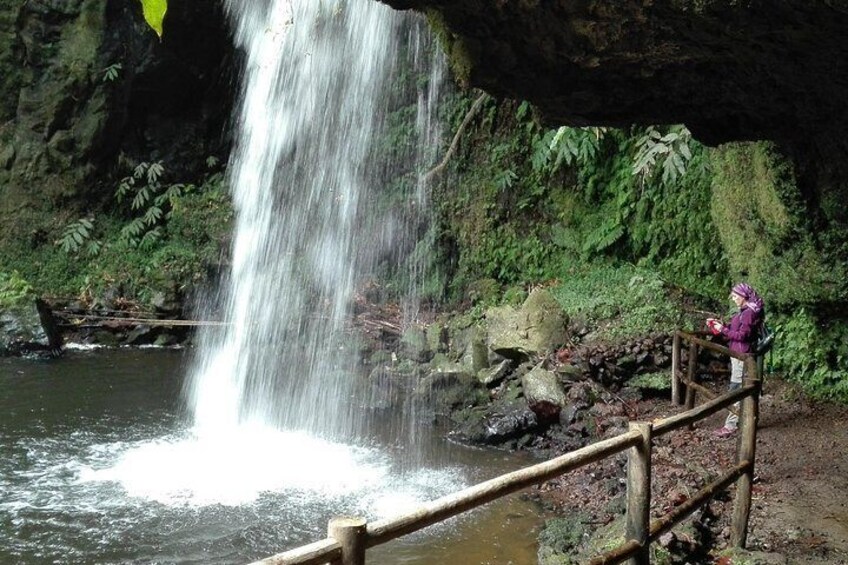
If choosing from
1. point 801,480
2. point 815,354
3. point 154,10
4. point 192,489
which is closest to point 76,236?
point 192,489

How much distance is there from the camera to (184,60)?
56.3 ft

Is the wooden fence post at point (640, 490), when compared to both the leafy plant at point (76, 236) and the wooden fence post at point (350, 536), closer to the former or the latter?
the wooden fence post at point (350, 536)

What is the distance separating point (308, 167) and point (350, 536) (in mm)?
13929

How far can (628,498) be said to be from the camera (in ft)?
13.0

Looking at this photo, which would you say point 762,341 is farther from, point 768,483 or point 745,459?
point 745,459

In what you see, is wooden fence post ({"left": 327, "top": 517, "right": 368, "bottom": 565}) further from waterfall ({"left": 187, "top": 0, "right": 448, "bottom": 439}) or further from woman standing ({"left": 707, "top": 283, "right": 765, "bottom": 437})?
waterfall ({"left": 187, "top": 0, "right": 448, "bottom": 439})

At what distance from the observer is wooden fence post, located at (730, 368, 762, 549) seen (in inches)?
195

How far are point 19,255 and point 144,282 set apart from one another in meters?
3.28

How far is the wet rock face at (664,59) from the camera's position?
4309 mm

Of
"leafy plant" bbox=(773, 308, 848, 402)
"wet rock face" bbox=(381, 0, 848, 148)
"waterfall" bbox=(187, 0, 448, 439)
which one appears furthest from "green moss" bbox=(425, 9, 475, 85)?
Answer: "waterfall" bbox=(187, 0, 448, 439)

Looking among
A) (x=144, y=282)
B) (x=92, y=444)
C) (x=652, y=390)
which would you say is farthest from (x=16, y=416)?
(x=652, y=390)

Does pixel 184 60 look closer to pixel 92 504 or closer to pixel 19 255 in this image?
pixel 19 255

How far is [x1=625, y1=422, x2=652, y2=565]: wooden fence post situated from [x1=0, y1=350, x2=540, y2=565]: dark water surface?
51.6 inches

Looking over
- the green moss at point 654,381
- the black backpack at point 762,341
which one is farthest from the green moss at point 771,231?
the green moss at point 654,381
